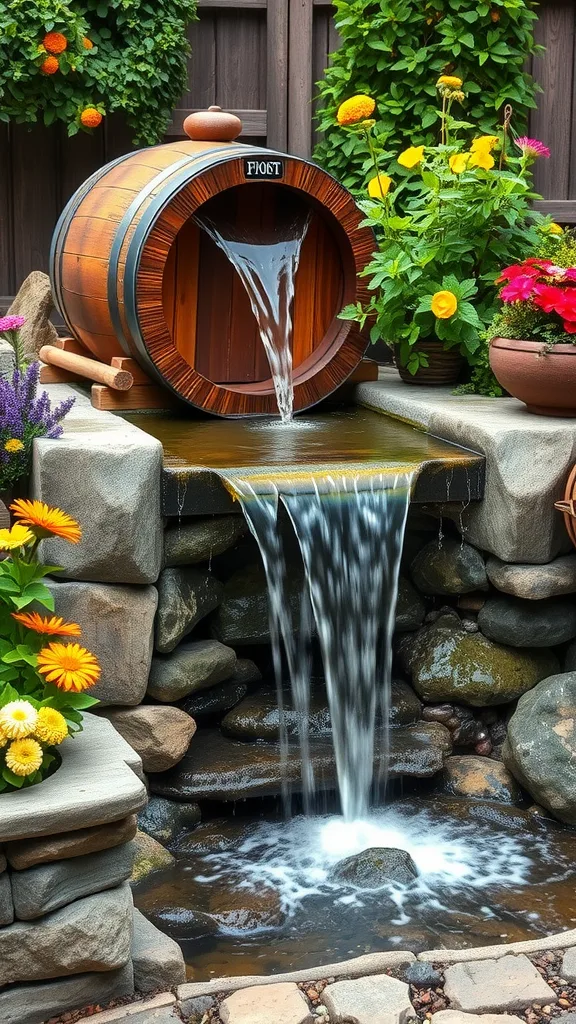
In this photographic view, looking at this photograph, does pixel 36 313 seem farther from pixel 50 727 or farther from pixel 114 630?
pixel 50 727

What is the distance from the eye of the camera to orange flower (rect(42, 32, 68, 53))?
5.25 meters

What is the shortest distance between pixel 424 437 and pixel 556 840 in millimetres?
1493

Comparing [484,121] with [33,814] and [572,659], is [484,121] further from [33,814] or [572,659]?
[33,814]

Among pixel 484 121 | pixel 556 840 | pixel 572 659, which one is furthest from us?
pixel 484 121

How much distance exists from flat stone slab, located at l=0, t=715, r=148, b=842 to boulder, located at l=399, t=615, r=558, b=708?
60.0 inches

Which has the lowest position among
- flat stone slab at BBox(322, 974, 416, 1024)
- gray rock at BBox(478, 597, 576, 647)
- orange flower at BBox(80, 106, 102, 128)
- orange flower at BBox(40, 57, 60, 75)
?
flat stone slab at BBox(322, 974, 416, 1024)

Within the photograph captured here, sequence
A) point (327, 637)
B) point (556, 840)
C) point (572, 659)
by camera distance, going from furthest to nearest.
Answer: point (572, 659) < point (327, 637) < point (556, 840)

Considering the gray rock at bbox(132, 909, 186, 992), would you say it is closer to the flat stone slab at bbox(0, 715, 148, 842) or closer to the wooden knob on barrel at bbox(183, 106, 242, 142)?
the flat stone slab at bbox(0, 715, 148, 842)

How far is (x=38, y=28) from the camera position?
5246mm

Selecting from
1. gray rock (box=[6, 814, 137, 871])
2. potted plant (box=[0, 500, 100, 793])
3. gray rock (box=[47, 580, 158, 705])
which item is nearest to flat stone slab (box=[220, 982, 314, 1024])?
gray rock (box=[6, 814, 137, 871])

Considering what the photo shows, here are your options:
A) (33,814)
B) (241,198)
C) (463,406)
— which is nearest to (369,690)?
(463,406)

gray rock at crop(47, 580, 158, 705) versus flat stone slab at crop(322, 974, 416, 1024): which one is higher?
gray rock at crop(47, 580, 158, 705)

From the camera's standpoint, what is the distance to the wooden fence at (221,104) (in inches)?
232

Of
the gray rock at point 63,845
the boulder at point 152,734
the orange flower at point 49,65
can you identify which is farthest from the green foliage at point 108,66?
the gray rock at point 63,845
